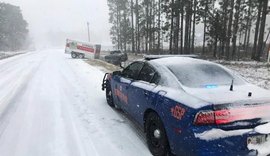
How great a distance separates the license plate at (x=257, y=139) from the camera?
3.88m

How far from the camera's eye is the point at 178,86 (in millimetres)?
4664

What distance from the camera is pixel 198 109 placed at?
3.88 m

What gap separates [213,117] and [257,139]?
2.17 ft

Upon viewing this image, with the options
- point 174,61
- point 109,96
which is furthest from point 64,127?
point 174,61

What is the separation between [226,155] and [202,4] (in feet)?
126

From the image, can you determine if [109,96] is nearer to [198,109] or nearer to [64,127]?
[64,127]

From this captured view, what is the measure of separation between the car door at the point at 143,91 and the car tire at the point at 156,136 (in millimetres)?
244

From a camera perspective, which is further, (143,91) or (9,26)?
(9,26)

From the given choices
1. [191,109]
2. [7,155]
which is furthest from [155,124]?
[7,155]

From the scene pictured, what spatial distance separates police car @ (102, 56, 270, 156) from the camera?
151 inches

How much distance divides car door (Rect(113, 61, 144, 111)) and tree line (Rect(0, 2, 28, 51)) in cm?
8037

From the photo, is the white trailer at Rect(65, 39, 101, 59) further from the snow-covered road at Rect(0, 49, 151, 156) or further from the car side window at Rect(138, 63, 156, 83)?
the car side window at Rect(138, 63, 156, 83)

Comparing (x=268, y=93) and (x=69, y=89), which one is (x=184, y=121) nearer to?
(x=268, y=93)

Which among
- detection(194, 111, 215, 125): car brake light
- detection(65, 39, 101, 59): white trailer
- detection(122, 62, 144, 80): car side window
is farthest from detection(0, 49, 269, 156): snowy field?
detection(65, 39, 101, 59): white trailer
